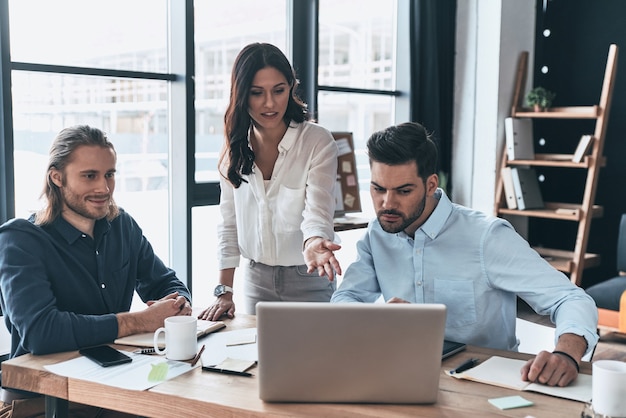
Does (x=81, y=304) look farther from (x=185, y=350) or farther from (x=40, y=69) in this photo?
(x=40, y=69)

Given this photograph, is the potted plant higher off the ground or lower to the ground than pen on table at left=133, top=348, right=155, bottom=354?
higher

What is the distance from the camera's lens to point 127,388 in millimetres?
1451

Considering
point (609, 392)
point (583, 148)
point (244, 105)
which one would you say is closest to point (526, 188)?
point (583, 148)

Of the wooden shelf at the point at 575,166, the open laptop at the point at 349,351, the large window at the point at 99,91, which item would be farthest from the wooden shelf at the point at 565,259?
the open laptop at the point at 349,351

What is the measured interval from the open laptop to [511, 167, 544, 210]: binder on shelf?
3814mm

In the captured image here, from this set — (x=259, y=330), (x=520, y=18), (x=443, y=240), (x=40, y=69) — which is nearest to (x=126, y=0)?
(x=40, y=69)

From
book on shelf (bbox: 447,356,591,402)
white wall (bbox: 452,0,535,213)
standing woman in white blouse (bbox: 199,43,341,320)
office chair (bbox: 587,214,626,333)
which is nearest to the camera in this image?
book on shelf (bbox: 447,356,591,402)

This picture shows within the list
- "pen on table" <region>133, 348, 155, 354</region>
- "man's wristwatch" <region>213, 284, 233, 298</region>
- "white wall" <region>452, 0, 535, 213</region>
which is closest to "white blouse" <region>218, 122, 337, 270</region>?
"man's wristwatch" <region>213, 284, 233, 298</region>

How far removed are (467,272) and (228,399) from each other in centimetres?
79

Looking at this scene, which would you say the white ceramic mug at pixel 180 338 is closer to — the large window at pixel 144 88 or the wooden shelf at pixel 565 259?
the large window at pixel 144 88

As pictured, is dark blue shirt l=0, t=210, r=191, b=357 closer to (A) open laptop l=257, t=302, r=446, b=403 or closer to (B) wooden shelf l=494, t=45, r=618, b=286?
(A) open laptop l=257, t=302, r=446, b=403

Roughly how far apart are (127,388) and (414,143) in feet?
3.17

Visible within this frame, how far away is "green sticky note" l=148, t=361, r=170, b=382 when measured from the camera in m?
1.51

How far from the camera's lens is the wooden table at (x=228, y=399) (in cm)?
133
